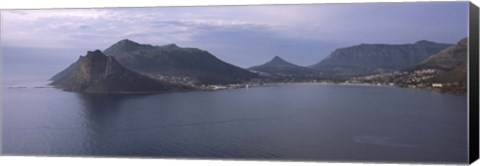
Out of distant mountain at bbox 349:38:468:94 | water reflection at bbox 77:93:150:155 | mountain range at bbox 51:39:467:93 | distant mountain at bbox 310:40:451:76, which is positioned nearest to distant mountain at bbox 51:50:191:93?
mountain range at bbox 51:39:467:93

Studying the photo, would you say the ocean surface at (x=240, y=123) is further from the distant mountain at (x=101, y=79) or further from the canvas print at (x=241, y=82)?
the distant mountain at (x=101, y=79)

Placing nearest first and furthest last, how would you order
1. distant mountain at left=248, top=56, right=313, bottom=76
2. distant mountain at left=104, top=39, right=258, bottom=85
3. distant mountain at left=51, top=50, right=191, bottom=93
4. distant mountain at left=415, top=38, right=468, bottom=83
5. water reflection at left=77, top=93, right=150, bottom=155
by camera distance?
distant mountain at left=415, top=38, right=468, bottom=83 → distant mountain at left=248, top=56, right=313, bottom=76 → distant mountain at left=104, top=39, right=258, bottom=85 → water reflection at left=77, top=93, right=150, bottom=155 → distant mountain at left=51, top=50, right=191, bottom=93

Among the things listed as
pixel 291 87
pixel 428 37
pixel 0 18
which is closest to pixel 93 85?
pixel 0 18

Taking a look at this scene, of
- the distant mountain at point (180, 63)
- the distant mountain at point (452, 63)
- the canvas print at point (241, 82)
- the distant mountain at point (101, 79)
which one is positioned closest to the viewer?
the distant mountain at point (452, 63)

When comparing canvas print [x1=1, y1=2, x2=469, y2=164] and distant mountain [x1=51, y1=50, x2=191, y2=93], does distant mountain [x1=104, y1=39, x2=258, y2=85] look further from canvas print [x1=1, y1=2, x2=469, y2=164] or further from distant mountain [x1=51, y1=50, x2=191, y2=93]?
distant mountain [x1=51, y1=50, x2=191, y2=93]

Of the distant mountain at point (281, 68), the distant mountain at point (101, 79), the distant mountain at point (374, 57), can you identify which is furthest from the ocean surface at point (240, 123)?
the distant mountain at point (374, 57)

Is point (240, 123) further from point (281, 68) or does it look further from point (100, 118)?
point (100, 118)

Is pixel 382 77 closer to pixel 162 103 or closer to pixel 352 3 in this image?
pixel 352 3
